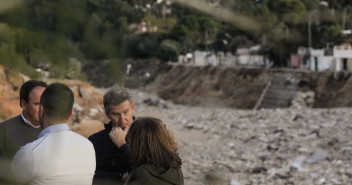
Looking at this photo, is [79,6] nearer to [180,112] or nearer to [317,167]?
[317,167]

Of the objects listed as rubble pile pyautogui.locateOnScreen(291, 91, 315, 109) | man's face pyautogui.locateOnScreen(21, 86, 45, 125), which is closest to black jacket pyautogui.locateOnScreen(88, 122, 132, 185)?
man's face pyautogui.locateOnScreen(21, 86, 45, 125)

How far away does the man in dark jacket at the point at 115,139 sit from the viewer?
7.95 ft

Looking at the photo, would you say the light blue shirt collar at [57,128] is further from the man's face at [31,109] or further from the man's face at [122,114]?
the man's face at [122,114]

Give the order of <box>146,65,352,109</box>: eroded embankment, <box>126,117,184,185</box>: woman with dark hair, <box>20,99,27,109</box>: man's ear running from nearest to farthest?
<box>126,117,184,185</box>: woman with dark hair
<box>20,99,27,109</box>: man's ear
<box>146,65,352,109</box>: eroded embankment

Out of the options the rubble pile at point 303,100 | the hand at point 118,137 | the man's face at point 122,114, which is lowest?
the rubble pile at point 303,100

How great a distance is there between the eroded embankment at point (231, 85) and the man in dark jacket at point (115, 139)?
28744 millimetres

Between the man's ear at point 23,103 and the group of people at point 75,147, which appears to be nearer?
the group of people at point 75,147

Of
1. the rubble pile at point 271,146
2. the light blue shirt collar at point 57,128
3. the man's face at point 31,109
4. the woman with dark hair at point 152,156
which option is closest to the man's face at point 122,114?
the man's face at point 31,109

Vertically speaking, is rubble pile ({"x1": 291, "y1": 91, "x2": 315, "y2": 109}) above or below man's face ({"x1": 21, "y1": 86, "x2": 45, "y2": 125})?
below

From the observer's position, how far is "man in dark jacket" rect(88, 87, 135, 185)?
242 cm

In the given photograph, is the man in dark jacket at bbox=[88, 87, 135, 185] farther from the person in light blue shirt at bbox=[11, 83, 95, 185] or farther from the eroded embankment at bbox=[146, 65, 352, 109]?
the eroded embankment at bbox=[146, 65, 352, 109]

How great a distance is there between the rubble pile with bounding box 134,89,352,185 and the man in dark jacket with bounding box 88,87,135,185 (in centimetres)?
680

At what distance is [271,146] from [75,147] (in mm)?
18174

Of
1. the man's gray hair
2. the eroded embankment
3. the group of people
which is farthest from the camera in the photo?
the eroded embankment
